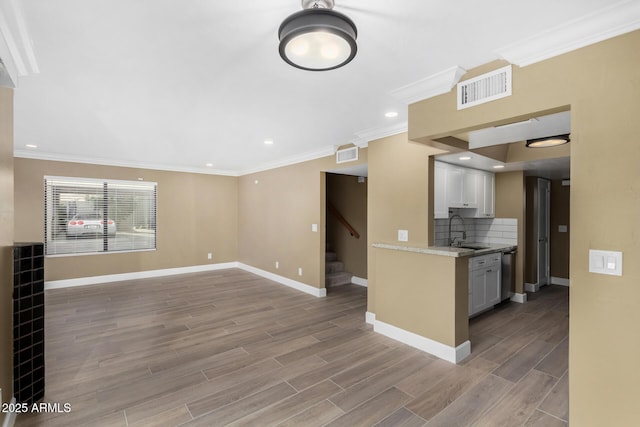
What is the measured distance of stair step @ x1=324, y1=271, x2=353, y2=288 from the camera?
603 centimetres

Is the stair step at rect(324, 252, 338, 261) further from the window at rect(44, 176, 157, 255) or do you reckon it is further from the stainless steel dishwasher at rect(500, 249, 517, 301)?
the window at rect(44, 176, 157, 255)

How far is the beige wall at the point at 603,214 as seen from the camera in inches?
63.1

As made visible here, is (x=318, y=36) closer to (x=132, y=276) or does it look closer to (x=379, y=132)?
(x=379, y=132)

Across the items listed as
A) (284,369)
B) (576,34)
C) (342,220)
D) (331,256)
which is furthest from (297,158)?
(576,34)

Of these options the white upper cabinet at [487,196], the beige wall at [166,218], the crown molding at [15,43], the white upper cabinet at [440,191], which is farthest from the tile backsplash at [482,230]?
the beige wall at [166,218]

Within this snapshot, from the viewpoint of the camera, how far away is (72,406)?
227 centimetres

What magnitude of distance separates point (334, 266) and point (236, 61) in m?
4.94

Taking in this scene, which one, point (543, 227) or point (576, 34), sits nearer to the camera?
point (576, 34)

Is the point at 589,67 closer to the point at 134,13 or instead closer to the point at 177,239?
the point at 134,13

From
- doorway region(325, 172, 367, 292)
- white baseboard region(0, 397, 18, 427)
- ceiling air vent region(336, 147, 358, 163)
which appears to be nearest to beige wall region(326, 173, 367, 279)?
doorway region(325, 172, 367, 292)

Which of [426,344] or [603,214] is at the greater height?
[603,214]

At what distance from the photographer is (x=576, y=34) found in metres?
1.73

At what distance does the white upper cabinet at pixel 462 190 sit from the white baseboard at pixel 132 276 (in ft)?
18.3

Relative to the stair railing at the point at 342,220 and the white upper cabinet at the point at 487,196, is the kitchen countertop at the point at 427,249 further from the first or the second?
the stair railing at the point at 342,220
